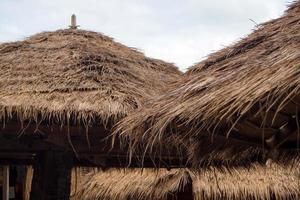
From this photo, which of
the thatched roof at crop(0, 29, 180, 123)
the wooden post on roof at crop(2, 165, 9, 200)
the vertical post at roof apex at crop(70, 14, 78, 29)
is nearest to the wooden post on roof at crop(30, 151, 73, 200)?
the thatched roof at crop(0, 29, 180, 123)

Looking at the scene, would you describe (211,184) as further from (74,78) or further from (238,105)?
(238,105)

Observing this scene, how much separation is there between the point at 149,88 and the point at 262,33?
1704 mm

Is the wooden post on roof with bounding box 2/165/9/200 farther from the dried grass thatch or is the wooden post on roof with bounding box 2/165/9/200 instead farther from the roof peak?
the roof peak

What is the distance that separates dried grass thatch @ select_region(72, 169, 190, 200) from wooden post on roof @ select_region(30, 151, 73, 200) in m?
2.06

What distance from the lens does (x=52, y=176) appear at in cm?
537

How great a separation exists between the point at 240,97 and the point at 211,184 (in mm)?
5027

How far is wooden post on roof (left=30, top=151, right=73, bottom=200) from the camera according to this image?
534cm

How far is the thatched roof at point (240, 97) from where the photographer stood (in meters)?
2.72

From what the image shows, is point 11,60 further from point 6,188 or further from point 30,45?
point 6,188

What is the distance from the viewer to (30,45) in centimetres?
619

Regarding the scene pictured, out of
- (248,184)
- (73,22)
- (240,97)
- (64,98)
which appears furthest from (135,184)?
(240,97)

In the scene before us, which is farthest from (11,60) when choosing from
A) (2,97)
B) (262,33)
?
(262,33)

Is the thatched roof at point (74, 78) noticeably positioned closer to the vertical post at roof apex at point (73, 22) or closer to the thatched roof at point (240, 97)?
the vertical post at roof apex at point (73, 22)

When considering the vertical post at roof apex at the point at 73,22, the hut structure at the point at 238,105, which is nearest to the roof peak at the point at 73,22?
the vertical post at roof apex at the point at 73,22
